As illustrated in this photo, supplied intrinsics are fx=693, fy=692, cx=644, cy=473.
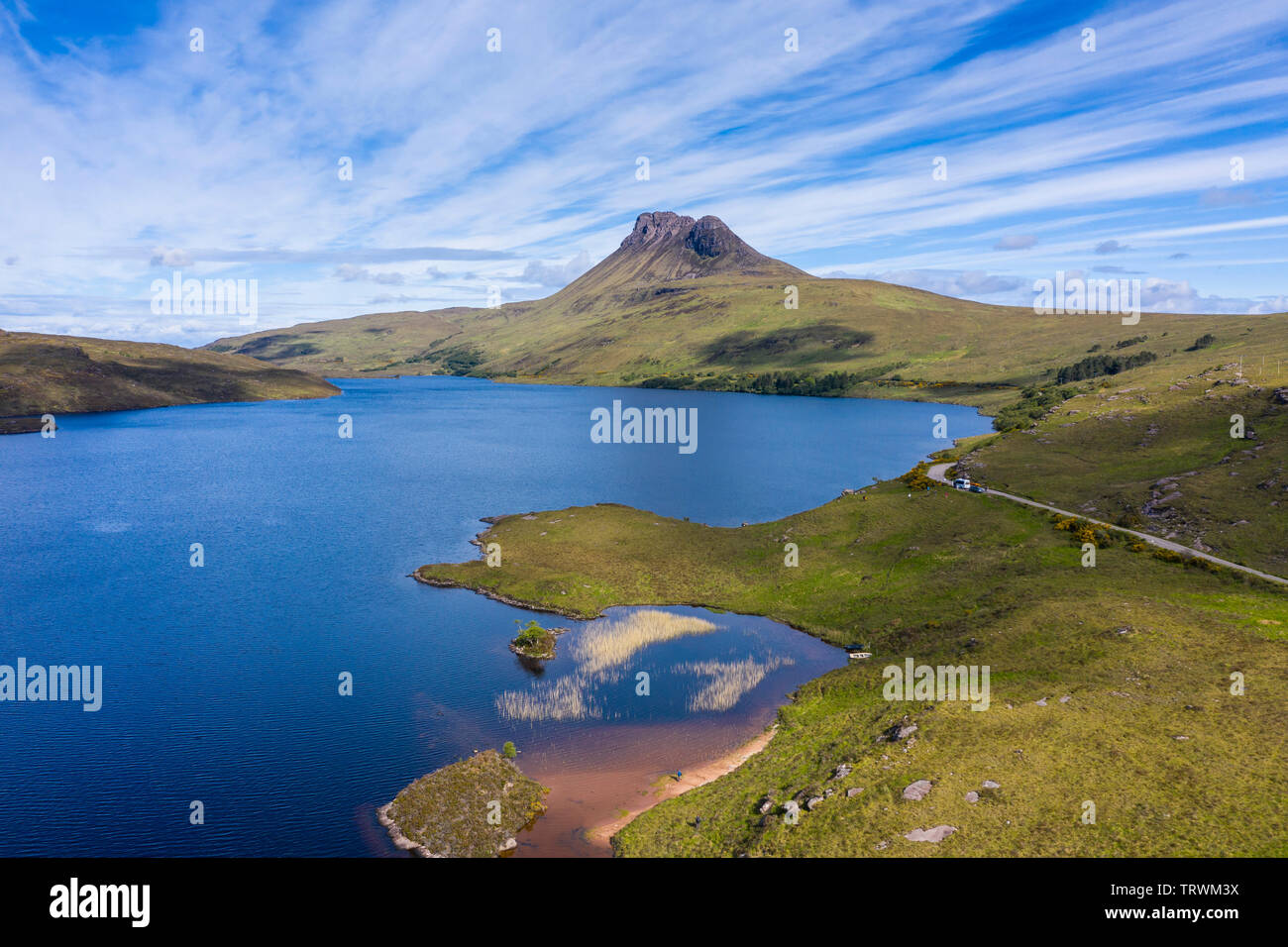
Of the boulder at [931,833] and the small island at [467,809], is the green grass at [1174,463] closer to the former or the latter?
the boulder at [931,833]

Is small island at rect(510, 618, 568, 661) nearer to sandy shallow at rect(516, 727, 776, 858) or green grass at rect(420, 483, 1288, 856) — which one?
green grass at rect(420, 483, 1288, 856)

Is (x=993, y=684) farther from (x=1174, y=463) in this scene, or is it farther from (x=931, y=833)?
(x=1174, y=463)

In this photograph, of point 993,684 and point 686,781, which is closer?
point 686,781

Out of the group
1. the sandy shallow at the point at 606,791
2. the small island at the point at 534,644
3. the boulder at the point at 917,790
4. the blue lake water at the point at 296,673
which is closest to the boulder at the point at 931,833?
the boulder at the point at 917,790

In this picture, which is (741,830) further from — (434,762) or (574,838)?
(434,762)

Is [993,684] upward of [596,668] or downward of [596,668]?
upward

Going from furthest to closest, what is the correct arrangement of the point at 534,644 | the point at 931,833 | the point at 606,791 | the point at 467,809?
the point at 534,644
the point at 606,791
the point at 467,809
the point at 931,833

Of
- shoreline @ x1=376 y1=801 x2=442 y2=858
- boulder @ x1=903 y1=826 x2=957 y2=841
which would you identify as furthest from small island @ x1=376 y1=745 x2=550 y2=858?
boulder @ x1=903 y1=826 x2=957 y2=841

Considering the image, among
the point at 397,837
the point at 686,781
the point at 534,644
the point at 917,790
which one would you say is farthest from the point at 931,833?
the point at 534,644

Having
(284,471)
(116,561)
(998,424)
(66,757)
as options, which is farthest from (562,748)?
(998,424)
